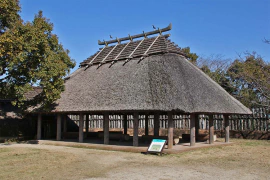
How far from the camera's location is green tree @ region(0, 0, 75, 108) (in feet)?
53.1

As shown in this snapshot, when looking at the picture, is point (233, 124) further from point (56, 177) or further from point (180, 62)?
point (56, 177)

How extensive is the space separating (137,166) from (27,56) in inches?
397

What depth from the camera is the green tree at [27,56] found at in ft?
53.1

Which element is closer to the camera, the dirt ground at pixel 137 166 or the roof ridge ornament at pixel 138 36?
the dirt ground at pixel 137 166

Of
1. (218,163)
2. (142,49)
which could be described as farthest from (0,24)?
(218,163)

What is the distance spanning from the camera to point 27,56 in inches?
693

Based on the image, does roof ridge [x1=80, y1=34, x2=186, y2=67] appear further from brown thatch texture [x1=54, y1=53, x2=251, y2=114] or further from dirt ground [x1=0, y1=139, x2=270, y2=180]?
dirt ground [x1=0, y1=139, x2=270, y2=180]

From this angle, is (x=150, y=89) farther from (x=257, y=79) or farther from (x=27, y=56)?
(x=257, y=79)

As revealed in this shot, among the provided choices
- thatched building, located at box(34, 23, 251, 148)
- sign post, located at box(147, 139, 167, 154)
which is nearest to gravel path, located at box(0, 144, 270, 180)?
sign post, located at box(147, 139, 167, 154)

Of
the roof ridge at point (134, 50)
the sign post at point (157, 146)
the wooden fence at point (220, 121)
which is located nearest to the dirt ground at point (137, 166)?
the sign post at point (157, 146)

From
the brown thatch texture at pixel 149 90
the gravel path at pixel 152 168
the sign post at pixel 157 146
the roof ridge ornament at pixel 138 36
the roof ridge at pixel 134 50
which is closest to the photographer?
the gravel path at pixel 152 168

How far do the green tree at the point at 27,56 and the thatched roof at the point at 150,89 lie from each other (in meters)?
1.96

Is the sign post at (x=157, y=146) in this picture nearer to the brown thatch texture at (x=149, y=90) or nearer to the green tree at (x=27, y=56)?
the brown thatch texture at (x=149, y=90)

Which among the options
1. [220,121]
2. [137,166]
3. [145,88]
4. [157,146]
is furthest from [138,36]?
[137,166]
